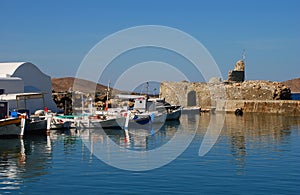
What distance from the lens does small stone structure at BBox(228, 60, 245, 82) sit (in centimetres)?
10225

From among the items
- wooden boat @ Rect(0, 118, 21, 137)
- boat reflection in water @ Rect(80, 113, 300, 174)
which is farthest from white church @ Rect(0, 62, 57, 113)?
boat reflection in water @ Rect(80, 113, 300, 174)

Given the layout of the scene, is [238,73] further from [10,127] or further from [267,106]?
[10,127]

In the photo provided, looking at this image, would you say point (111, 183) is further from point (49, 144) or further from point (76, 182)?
point (49, 144)

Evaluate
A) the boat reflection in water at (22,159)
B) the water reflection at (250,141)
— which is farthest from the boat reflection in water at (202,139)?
the boat reflection in water at (22,159)

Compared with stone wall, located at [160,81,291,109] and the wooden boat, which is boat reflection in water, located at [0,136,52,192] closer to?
the wooden boat

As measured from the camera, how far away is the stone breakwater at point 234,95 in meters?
75.7

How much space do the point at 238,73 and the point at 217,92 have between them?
56.1ft

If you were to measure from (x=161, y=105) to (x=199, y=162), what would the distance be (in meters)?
42.0

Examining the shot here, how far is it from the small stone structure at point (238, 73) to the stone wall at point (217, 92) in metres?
12.1

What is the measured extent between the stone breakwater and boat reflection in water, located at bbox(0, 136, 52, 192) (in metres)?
44.7

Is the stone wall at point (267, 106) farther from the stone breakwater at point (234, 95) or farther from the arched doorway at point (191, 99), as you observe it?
the arched doorway at point (191, 99)

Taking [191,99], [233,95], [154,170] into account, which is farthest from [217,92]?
[154,170]

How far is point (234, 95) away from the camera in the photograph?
8419 cm

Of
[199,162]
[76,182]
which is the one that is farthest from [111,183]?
[199,162]
